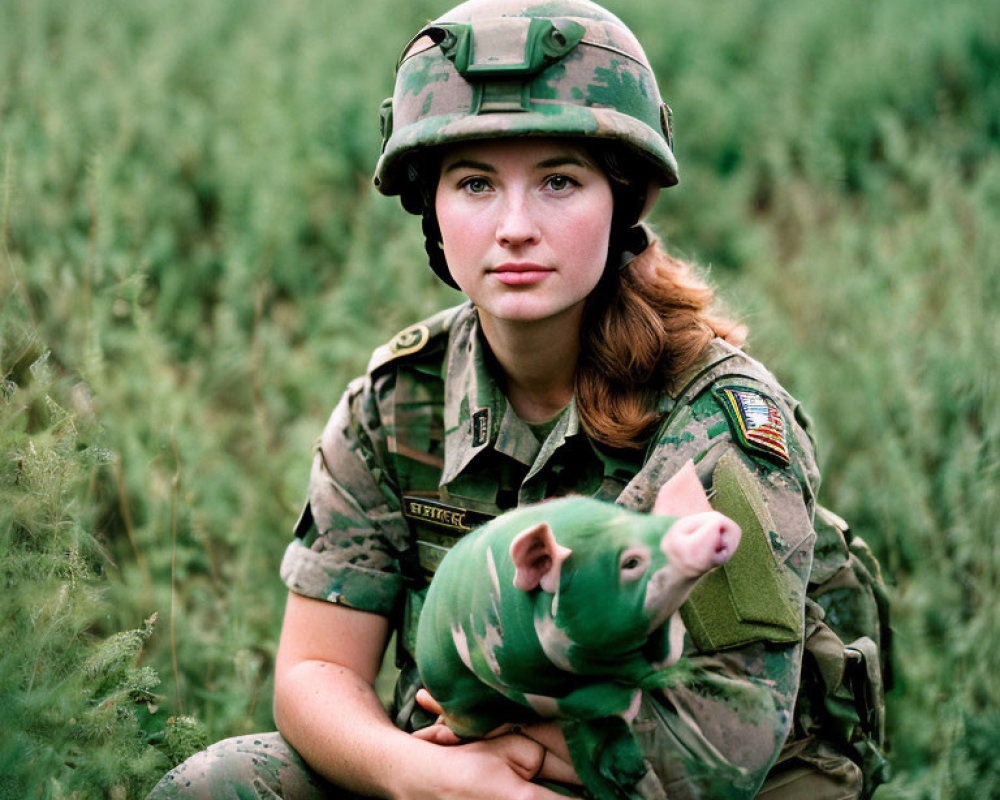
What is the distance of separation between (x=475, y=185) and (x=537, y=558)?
40.6 inches

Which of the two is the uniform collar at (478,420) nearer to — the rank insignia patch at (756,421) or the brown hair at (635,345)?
the brown hair at (635,345)

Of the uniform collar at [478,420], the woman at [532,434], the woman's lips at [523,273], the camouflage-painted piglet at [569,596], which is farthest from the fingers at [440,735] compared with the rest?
the woman's lips at [523,273]

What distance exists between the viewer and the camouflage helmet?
86.7 inches

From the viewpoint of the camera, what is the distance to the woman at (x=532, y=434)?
1.92m

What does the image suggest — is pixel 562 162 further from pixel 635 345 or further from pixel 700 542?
pixel 700 542

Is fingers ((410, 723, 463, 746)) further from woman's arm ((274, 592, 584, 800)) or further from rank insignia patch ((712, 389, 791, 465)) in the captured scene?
rank insignia patch ((712, 389, 791, 465))

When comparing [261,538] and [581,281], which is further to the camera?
[261,538]

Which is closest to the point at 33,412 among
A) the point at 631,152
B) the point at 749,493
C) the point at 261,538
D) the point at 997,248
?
the point at 261,538

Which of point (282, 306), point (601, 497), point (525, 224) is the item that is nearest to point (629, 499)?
point (601, 497)

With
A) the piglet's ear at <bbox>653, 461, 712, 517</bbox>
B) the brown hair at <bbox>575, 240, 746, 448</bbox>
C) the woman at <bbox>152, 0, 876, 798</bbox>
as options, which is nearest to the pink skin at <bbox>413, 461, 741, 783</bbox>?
the piglet's ear at <bbox>653, 461, 712, 517</bbox>

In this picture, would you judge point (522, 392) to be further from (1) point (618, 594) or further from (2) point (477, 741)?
(1) point (618, 594)

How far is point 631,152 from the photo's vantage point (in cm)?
240

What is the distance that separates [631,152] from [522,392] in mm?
601

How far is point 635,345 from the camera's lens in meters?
2.30
